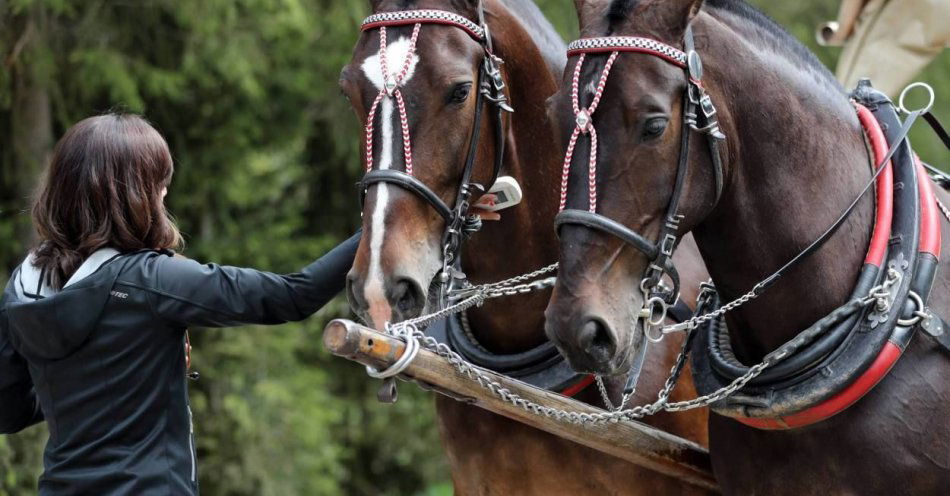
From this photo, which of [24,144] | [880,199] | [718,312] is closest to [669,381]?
[718,312]

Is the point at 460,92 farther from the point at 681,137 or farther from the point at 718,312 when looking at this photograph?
the point at 718,312

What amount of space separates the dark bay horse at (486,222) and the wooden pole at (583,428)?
0.45 ft

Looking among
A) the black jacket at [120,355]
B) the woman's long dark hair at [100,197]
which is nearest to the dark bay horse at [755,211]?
the black jacket at [120,355]

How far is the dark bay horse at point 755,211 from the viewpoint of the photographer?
2.48 meters

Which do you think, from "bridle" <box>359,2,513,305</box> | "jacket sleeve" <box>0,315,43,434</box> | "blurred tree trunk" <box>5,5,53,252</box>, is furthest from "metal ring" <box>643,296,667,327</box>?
"blurred tree trunk" <box>5,5,53,252</box>

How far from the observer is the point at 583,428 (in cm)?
296

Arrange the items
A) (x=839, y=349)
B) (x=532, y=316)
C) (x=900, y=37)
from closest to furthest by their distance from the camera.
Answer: (x=839, y=349) → (x=532, y=316) → (x=900, y=37)

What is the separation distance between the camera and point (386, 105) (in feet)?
9.50

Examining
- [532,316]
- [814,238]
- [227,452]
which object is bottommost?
[227,452]

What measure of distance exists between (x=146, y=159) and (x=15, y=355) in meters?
0.56

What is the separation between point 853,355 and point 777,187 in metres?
0.37

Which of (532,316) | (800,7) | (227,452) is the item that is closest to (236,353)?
(227,452)

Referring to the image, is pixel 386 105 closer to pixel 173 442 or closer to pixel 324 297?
pixel 324 297

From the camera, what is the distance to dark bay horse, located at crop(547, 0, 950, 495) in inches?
97.5
